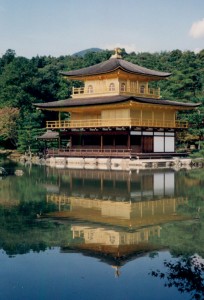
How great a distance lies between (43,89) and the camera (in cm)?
7344

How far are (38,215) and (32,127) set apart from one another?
39.1m

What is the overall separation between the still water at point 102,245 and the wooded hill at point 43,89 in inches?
1182

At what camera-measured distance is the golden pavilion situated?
43938 millimetres

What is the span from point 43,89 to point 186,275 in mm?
65683

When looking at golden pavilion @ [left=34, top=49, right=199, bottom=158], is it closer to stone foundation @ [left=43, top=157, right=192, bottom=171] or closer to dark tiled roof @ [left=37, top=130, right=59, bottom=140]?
stone foundation @ [left=43, top=157, right=192, bottom=171]

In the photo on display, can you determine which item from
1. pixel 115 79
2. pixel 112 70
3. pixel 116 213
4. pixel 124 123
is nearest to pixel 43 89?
pixel 115 79

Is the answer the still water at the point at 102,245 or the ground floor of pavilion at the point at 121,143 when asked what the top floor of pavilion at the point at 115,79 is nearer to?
the ground floor of pavilion at the point at 121,143

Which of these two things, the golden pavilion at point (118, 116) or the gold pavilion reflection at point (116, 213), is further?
the golden pavilion at point (118, 116)

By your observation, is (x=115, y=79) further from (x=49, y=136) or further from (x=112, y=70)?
(x=49, y=136)

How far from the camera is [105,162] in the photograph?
42.6 metres


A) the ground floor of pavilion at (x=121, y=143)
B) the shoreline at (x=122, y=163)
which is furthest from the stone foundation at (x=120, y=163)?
the ground floor of pavilion at (x=121, y=143)

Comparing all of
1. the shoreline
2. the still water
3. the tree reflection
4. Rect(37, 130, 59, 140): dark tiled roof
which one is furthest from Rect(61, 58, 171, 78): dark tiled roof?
the tree reflection

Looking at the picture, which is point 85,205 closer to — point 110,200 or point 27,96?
point 110,200

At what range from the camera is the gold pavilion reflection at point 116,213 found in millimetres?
12094
